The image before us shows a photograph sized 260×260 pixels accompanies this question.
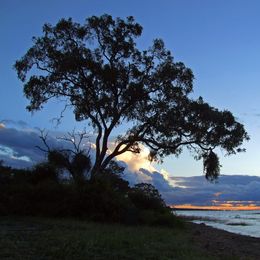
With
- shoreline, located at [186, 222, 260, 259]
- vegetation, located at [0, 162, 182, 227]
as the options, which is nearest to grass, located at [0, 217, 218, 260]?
shoreline, located at [186, 222, 260, 259]

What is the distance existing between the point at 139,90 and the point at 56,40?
7099mm

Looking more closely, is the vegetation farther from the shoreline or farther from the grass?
the grass

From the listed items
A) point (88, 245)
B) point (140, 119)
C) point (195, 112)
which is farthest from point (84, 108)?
point (88, 245)

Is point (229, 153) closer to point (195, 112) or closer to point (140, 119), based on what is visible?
point (195, 112)

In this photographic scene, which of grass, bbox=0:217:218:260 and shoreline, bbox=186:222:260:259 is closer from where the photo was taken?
grass, bbox=0:217:218:260

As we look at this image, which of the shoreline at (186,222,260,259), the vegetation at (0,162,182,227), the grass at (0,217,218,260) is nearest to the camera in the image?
the grass at (0,217,218,260)

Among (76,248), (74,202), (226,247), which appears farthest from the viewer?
(74,202)

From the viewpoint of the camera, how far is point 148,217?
23172 millimetres

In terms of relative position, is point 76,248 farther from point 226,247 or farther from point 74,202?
point 74,202

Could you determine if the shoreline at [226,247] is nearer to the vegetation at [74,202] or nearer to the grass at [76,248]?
the grass at [76,248]

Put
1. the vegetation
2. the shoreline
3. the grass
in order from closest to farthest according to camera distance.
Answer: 1. the grass
2. the shoreline
3. the vegetation

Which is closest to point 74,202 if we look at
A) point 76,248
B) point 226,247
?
point 226,247

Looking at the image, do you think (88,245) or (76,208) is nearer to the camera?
(88,245)

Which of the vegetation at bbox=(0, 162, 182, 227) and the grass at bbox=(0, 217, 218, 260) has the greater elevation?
the vegetation at bbox=(0, 162, 182, 227)
